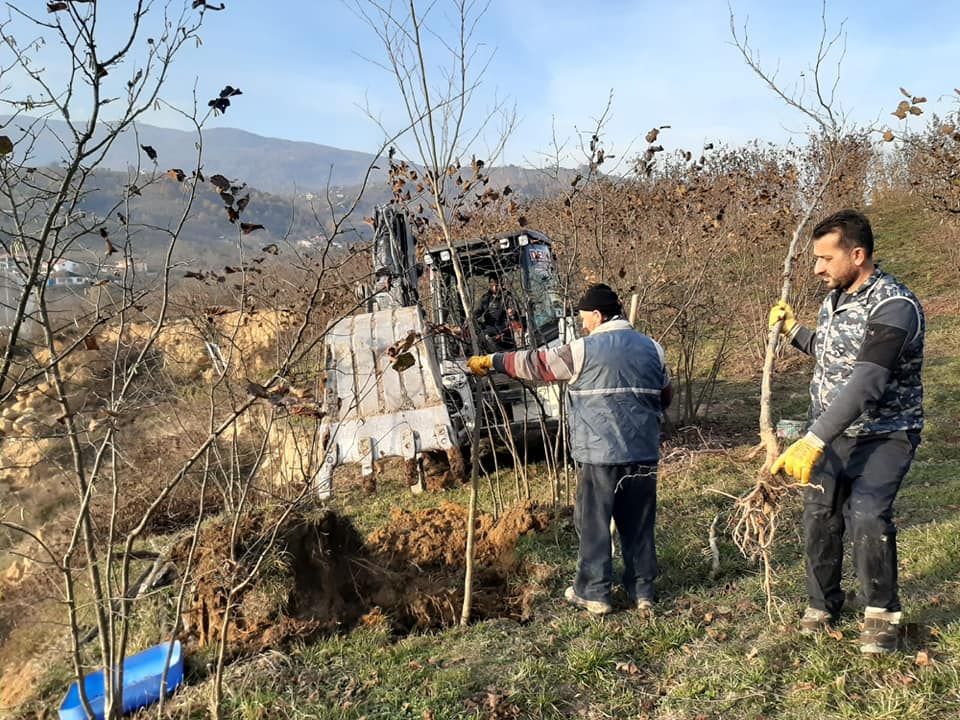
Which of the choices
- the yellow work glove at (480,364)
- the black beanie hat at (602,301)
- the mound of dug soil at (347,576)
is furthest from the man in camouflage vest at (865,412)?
the mound of dug soil at (347,576)

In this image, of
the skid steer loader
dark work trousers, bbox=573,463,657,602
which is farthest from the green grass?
the skid steer loader

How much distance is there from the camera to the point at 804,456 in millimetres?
2564

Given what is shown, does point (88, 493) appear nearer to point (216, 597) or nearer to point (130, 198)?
point (130, 198)

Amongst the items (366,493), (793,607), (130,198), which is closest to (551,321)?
(366,493)

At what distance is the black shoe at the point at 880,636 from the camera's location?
8.77 feet

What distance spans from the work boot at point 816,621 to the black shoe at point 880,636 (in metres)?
0.25

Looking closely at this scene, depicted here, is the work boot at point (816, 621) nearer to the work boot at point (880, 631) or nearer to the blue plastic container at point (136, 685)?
the work boot at point (880, 631)

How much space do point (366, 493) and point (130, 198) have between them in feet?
18.0

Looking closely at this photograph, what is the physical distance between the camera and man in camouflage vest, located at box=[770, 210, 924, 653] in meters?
2.46

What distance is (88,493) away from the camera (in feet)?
7.04

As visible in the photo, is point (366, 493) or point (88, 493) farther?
point (366, 493)

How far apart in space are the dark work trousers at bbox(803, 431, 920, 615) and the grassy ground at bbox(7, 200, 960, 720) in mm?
351

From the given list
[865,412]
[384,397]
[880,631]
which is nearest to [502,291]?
[384,397]

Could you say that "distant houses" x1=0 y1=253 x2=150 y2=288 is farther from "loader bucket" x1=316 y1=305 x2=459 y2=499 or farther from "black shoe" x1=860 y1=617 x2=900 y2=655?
"black shoe" x1=860 y1=617 x2=900 y2=655
